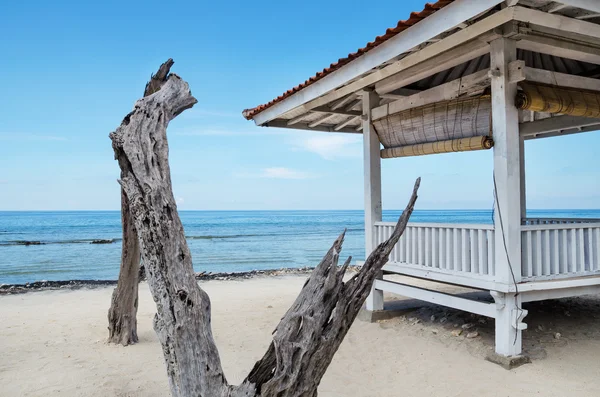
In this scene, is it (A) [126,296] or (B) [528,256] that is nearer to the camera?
(B) [528,256]

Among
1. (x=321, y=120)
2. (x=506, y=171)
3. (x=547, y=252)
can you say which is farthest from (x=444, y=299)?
(x=321, y=120)

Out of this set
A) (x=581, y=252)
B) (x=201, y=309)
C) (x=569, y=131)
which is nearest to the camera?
(x=201, y=309)

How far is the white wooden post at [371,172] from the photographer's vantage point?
632 centimetres

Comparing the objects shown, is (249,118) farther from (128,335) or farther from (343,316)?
(343,316)

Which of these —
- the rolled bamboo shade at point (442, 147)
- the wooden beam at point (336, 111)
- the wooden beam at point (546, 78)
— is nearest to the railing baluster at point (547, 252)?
→ the rolled bamboo shade at point (442, 147)

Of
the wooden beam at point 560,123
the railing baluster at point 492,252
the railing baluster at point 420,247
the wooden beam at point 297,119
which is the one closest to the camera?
the railing baluster at point 492,252

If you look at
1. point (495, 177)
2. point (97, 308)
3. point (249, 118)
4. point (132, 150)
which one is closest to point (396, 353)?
point (495, 177)

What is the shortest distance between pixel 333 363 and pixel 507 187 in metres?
2.57

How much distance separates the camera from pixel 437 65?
5246 millimetres

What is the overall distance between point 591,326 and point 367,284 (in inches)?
166

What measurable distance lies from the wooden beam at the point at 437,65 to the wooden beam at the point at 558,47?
1.24 ft

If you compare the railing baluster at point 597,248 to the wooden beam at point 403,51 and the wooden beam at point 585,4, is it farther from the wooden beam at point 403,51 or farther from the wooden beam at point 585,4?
the wooden beam at point 403,51

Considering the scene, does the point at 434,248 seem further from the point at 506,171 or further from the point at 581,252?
the point at 581,252

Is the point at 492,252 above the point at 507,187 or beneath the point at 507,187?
beneath
